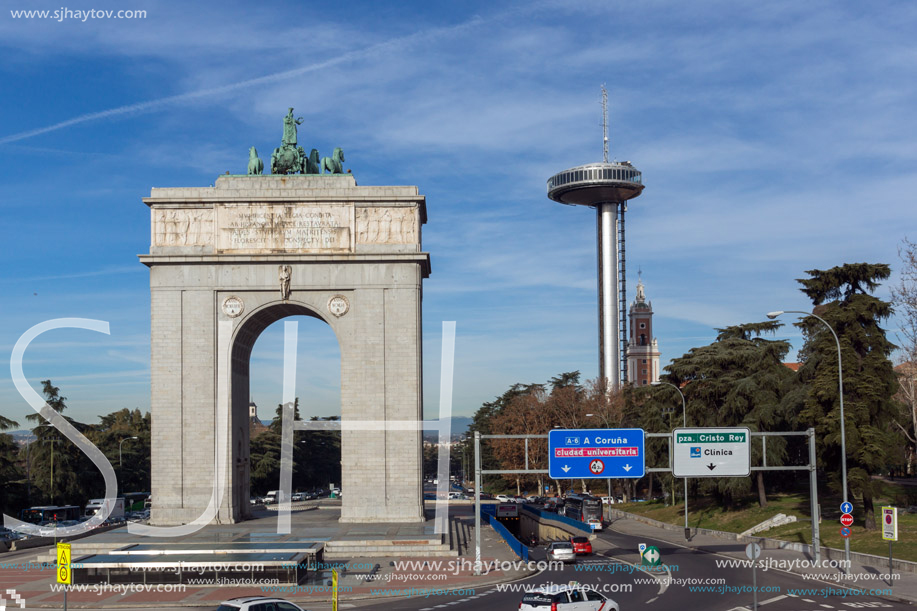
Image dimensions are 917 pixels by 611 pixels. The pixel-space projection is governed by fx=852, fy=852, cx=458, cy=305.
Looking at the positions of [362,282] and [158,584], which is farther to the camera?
[362,282]

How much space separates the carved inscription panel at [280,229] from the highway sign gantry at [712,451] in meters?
24.4

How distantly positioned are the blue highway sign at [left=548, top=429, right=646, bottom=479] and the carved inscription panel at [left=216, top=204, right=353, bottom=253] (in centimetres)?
2101

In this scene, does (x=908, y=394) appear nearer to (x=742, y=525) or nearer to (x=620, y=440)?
(x=742, y=525)

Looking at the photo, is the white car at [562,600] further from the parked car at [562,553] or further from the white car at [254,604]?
the parked car at [562,553]

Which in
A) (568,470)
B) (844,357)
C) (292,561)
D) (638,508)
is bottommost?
(638,508)

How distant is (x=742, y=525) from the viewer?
56.2m

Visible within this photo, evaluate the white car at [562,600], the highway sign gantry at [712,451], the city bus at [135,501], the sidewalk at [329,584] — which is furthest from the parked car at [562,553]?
the city bus at [135,501]

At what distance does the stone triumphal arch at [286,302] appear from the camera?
49406mm

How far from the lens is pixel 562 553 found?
42.8 m

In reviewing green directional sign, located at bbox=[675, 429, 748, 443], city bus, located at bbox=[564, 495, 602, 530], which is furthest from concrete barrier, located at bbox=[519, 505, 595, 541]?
green directional sign, located at bbox=[675, 429, 748, 443]

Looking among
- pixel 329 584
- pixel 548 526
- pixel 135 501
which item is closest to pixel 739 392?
pixel 548 526

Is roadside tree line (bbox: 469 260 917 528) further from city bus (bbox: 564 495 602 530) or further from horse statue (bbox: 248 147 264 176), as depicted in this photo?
horse statue (bbox: 248 147 264 176)

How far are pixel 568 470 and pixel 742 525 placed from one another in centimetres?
2683

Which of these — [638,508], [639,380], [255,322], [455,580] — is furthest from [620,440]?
[639,380]
